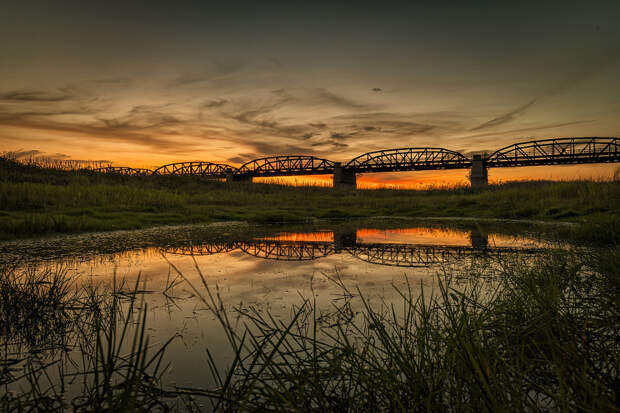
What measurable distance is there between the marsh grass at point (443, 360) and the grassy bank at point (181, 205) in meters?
6.88

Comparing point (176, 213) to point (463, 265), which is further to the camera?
point (176, 213)

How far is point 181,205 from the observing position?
19203 mm

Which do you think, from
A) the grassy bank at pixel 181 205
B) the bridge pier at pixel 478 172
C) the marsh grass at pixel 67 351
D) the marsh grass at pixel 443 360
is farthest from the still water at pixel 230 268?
the bridge pier at pixel 478 172

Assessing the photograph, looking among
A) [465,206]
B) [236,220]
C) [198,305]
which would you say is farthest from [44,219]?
[465,206]

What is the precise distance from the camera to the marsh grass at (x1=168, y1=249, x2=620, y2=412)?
158 cm

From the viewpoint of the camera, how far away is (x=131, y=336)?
3117 millimetres

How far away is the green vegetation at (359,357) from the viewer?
155 cm

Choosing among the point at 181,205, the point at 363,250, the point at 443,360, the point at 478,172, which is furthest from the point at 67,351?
the point at 478,172

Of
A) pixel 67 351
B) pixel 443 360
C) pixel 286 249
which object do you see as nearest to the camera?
pixel 443 360

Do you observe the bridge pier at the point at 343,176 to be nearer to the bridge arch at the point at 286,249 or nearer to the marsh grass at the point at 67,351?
the bridge arch at the point at 286,249

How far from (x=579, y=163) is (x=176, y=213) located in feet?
197

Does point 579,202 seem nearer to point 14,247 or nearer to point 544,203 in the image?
point 544,203

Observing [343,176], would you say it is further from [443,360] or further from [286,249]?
[443,360]

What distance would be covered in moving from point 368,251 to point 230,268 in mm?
3257
